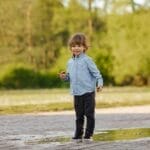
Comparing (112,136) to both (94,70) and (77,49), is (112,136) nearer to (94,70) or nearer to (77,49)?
(94,70)

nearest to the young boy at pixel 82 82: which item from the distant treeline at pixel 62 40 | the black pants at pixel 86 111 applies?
the black pants at pixel 86 111

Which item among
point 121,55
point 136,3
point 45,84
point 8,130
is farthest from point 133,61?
point 8,130

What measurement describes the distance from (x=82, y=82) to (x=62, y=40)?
179 ft

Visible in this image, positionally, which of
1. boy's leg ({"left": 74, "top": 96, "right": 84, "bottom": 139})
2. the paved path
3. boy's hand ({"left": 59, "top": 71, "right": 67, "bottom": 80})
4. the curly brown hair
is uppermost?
the curly brown hair

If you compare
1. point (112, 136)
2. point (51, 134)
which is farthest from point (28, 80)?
point (112, 136)

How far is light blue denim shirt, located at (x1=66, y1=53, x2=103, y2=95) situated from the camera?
961 cm

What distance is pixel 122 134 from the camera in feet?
34.9

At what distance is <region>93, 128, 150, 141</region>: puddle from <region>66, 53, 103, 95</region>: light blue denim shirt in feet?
2.81

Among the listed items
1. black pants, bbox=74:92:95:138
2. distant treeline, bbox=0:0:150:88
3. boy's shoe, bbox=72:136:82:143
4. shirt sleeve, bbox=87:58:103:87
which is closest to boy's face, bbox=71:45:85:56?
shirt sleeve, bbox=87:58:103:87

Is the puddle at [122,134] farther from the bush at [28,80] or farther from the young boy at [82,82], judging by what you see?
the bush at [28,80]

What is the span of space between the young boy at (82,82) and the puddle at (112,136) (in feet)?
0.95

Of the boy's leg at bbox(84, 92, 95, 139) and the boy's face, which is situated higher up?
the boy's face

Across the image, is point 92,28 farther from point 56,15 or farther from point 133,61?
point 133,61

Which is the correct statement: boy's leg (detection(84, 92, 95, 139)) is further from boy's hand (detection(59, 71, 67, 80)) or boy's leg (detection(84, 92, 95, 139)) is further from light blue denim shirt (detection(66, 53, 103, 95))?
boy's hand (detection(59, 71, 67, 80))
